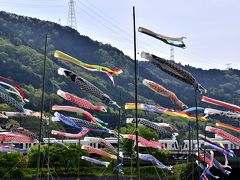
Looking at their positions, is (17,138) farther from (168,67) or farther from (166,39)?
(166,39)

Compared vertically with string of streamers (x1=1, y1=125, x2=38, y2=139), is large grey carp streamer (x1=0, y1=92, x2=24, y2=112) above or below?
above

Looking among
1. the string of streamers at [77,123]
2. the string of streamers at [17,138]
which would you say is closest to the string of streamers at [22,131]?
the string of streamers at [17,138]

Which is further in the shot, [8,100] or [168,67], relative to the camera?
[8,100]

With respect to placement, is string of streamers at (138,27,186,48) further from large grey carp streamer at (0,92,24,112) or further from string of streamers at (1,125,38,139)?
string of streamers at (1,125,38,139)

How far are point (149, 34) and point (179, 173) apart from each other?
47363mm

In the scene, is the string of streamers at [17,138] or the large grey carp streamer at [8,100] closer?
the large grey carp streamer at [8,100]

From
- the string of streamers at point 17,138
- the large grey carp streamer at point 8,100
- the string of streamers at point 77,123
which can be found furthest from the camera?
the string of streamers at point 77,123

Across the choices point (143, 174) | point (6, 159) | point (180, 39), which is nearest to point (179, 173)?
point (143, 174)

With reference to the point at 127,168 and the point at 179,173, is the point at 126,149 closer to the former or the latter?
the point at 127,168

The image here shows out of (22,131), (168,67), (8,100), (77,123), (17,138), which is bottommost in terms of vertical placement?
(17,138)

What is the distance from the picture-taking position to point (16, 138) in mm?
59719

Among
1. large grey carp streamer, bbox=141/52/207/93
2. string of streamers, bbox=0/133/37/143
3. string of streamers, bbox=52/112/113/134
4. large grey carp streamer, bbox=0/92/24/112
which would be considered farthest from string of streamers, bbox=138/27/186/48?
string of streamers, bbox=0/133/37/143

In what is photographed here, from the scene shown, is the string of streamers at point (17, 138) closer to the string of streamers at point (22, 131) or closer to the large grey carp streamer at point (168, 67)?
the string of streamers at point (22, 131)

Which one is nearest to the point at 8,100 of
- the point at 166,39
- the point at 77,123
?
the point at 77,123
